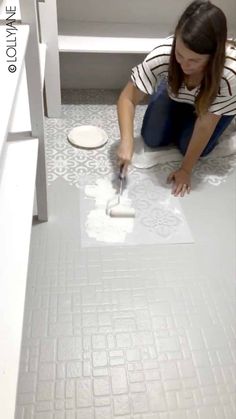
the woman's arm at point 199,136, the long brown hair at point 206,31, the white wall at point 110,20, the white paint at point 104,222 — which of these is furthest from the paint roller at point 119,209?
the white wall at point 110,20

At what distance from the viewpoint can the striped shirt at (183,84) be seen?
0.95 meters

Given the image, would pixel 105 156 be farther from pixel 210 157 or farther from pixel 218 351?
pixel 218 351

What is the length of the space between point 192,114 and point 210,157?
0.18 metres

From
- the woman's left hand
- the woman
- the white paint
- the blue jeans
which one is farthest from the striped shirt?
the white paint

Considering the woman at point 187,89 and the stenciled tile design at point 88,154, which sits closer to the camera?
the woman at point 187,89

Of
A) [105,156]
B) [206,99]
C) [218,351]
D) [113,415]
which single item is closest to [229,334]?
[218,351]

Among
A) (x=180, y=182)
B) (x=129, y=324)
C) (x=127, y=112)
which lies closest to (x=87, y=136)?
(x=127, y=112)

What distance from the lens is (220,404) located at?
690 mm

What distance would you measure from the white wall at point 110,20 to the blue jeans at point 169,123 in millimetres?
434

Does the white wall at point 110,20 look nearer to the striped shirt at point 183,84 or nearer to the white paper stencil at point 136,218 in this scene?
the striped shirt at point 183,84

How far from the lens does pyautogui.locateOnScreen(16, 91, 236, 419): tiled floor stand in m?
0.68

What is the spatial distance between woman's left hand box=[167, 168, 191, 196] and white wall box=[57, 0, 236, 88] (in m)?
0.69

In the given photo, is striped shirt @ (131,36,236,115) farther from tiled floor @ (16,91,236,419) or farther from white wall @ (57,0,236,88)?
white wall @ (57,0,236,88)

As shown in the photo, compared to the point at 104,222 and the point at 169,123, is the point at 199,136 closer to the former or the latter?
the point at 169,123
